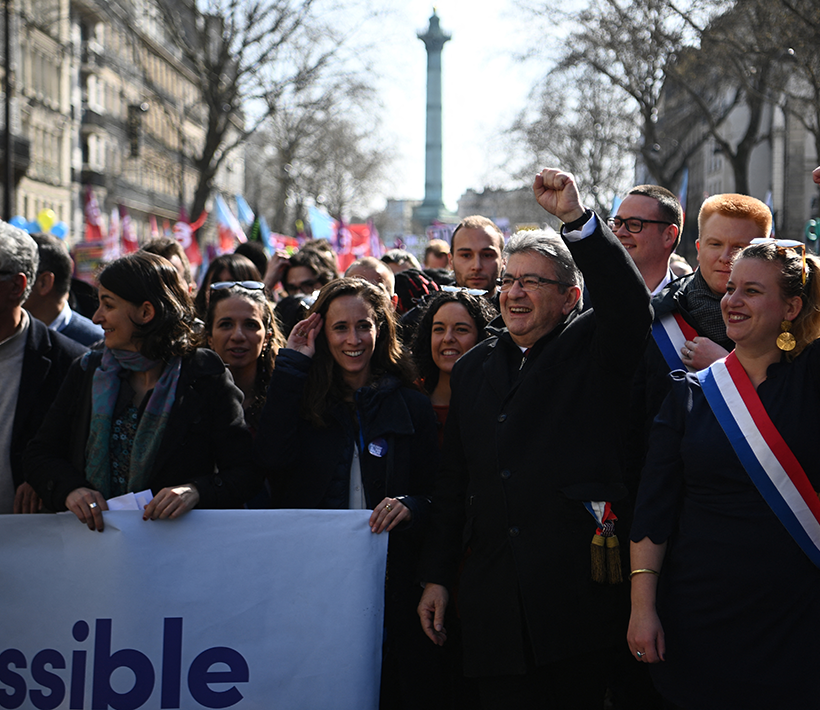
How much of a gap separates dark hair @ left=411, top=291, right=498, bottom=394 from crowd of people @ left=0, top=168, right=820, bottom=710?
0.25m

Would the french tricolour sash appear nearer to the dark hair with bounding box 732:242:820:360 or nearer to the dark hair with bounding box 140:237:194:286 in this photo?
the dark hair with bounding box 732:242:820:360

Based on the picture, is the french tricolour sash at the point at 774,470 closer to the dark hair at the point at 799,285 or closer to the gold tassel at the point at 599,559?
the dark hair at the point at 799,285

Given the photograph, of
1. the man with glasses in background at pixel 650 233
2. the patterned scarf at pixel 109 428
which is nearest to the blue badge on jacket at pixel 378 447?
the patterned scarf at pixel 109 428

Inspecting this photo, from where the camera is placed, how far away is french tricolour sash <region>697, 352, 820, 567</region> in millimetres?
2809

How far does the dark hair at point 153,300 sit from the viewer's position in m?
3.77

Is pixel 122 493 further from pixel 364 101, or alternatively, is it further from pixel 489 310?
pixel 364 101

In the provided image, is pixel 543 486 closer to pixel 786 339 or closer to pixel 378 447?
pixel 378 447

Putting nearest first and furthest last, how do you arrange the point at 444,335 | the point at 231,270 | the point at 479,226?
1. the point at 444,335
2. the point at 479,226
3. the point at 231,270

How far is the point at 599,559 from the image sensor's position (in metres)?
3.23

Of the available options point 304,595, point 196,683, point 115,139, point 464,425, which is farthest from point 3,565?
point 115,139

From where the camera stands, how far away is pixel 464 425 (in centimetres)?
354

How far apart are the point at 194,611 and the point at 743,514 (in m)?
1.96

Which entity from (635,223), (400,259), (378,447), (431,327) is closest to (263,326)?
(431,327)

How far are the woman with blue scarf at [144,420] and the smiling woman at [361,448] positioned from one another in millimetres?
192
